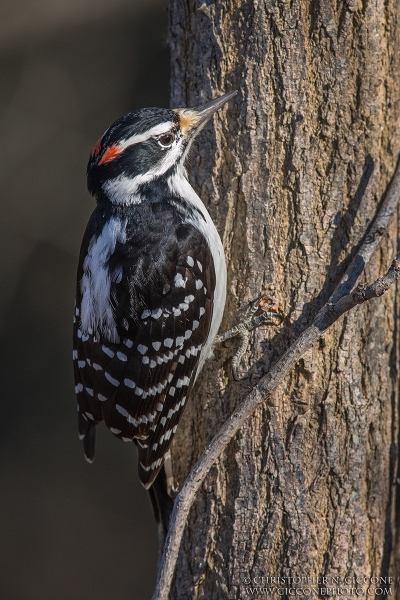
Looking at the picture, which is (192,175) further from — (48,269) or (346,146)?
(48,269)

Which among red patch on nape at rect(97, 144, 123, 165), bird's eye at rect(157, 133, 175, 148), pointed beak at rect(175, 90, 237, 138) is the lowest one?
red patch on nape at rect(97, 144, 123, 165)

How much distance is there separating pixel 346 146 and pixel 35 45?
540 centimetres

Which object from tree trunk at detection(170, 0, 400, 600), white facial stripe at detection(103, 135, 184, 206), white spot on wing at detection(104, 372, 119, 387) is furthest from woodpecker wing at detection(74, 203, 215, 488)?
tree trunk at detection(170, 0, 400, 600)

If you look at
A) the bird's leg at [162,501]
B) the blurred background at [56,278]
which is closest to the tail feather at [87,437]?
the bird's leg at [162,501]

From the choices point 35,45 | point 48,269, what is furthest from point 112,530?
point 35,45

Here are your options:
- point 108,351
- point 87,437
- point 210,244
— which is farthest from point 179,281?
point 87,437

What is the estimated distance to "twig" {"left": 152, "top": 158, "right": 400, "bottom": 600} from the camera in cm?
316

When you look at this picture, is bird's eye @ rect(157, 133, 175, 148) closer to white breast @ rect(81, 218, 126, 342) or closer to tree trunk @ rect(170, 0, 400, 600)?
tree trunk @ rect(170, 0, 400, 600)

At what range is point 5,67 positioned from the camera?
24.8 feet

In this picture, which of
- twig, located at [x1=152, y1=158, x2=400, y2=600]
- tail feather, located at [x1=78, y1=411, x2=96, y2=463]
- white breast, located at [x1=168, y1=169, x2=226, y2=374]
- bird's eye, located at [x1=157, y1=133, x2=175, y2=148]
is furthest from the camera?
tail feather, located at [x1=78, y1=411, x2=96, y2=463]

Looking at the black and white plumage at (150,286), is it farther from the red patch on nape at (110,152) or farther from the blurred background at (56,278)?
the blurred background at (56,278)

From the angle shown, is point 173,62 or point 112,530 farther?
point 112,530

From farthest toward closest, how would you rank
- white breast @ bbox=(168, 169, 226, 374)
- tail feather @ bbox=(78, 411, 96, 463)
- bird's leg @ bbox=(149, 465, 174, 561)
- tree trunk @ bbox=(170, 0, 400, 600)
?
1. tail feather @ bbox=(78, 411, 96, 463)
2. bird's leg @ bbox=(149, 465, 174, 561)
3. white breast @ bbox=(168, 169, 226, 374)
4. tree trunk @ bbox=(170, 0, 400, 600)

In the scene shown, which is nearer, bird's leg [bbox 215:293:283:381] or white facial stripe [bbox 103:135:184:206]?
bird's leg [bbox 215:293:283:381]
